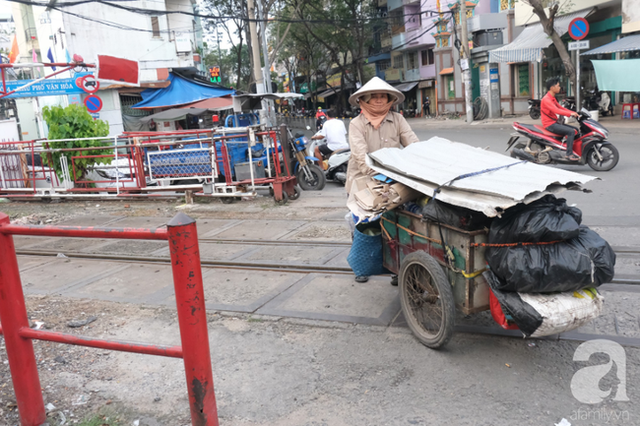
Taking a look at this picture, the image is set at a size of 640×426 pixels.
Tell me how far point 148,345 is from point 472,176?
2.19 m

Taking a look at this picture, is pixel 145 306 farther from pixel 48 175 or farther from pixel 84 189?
pixel 48 175

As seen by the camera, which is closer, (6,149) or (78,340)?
(78,340)

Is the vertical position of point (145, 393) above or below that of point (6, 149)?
below

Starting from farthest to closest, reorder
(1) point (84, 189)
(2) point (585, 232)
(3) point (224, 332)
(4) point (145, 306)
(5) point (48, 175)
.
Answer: (5) point (48, 175) → (1) point (84, 189) → (4) point (145, 306) → (3) point (224, 332) → (2) point (585, 232)

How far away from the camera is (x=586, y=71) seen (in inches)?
891

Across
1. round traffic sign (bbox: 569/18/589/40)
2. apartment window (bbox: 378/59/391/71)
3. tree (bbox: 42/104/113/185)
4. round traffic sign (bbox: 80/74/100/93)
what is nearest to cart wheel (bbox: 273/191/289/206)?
tree (bbox: 42/104/113/185)

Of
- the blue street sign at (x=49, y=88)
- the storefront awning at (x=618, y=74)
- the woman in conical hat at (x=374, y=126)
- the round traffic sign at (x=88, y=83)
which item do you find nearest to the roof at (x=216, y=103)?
the round traffic sign at (x=88, y=83)

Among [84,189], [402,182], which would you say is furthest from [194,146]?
[402,182]

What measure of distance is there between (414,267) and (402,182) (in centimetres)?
63

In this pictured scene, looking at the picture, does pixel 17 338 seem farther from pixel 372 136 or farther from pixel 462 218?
pixel 372 136

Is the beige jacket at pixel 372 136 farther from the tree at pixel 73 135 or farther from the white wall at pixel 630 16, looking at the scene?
the white wall at pixel 630 16

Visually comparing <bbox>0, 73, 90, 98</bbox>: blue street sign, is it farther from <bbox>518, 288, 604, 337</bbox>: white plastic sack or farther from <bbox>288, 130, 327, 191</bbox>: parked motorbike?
<bbox>518, 288, 604, 337</bbox>: white plastic sack

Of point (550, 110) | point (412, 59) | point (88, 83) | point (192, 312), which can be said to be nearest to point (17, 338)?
point (192, 312)

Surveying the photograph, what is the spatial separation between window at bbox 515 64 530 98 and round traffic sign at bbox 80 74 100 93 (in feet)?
69.2
